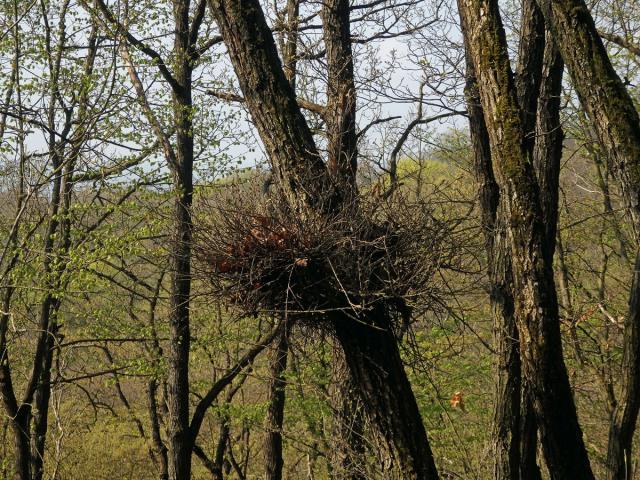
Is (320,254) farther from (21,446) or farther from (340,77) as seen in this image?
(21,446)

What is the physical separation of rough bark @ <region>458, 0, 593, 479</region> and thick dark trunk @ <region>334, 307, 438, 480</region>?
2.40 feet

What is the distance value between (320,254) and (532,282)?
128cm

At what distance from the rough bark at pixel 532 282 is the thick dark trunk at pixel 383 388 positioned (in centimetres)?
73

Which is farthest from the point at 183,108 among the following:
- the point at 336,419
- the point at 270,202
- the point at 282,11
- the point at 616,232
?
the point at 616,232

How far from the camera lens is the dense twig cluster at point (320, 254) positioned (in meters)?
3.38

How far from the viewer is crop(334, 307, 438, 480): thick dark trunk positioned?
3836mm

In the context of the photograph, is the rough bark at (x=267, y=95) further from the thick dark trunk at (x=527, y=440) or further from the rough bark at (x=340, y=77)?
the thick dark trunk at (x=527, y=440)

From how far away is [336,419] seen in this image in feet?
19.6

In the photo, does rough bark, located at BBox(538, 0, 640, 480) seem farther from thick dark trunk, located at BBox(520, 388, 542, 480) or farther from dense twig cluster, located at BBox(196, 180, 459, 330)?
thick dark trunk, located at BBox(520, 388, 542, 480)

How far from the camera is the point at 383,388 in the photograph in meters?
3.84

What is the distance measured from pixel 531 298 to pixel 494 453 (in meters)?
1.96

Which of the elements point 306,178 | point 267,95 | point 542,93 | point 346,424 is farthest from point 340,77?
point 346,424

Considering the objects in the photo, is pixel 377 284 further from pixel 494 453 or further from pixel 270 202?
pixel 494 453

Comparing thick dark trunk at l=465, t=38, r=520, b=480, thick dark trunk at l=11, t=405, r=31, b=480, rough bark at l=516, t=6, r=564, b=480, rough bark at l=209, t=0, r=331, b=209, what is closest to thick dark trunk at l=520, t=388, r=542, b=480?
thick dark trunk at l=465, t=38, r=520, b=480
